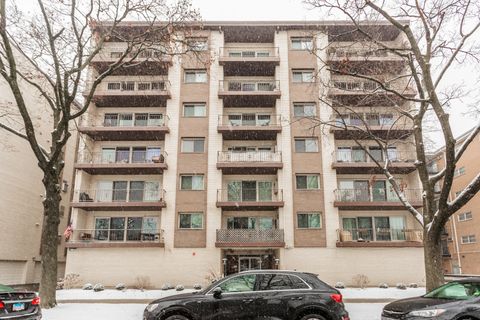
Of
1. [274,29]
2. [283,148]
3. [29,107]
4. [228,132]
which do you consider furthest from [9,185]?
[274,29]

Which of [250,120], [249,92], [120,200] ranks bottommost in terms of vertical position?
[120,200]

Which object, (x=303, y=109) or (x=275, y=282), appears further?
(x=303, y=109)

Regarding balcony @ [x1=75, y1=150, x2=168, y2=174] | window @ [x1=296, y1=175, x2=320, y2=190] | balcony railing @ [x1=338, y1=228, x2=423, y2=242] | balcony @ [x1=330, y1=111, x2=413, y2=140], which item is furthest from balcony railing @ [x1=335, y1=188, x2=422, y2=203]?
balcony @ [x1=75, y1=150, x2=168, y2=174]

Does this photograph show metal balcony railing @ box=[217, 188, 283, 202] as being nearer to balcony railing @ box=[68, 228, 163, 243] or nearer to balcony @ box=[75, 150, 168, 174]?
balcony @ box=[75, 150, 168, 174]

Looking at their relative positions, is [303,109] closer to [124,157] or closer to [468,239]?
[124,157]

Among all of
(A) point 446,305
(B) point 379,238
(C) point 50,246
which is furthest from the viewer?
(B) point 379,238

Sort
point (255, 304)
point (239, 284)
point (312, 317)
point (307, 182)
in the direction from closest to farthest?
point (312, 317) < point (255, 304) < point (239, 284) < point (307, 182)

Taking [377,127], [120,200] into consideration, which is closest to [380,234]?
[377,127]

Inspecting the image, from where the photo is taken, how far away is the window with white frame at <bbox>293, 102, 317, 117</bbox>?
29.3 m

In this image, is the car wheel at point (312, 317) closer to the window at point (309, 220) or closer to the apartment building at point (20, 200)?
the window at point (309, 220)

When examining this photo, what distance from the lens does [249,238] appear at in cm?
2592

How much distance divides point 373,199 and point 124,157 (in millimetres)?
19205

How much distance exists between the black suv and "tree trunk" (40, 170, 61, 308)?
734 centimetres

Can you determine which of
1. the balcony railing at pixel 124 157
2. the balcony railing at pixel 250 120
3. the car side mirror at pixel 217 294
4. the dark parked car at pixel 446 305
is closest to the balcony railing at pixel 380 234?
the balcony railing at pixel 250 120
